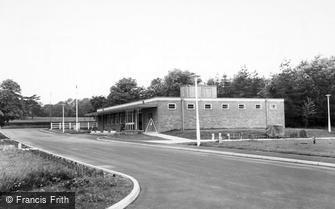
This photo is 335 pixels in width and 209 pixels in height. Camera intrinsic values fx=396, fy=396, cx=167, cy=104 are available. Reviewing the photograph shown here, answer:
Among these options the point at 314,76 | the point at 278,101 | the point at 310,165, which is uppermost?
the point at 314,76

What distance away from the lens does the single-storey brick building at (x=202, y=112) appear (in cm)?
5078

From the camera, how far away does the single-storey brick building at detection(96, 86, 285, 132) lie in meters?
50.8

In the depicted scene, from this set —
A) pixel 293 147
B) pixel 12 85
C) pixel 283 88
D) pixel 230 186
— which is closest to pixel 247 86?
pixel 283 88

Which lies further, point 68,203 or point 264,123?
point 264,123

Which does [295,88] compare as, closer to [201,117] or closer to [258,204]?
[201,117]

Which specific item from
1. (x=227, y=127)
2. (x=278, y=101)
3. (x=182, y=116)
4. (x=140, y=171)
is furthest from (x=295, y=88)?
(x=140, y=171)

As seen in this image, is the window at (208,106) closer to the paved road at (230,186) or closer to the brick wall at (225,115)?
the brick wall at (225,115)

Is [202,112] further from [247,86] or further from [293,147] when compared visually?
[247,86]

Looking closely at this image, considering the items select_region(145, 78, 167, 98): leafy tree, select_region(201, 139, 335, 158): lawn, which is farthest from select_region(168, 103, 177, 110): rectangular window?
select_region(145, 78, 167, 98): leafy tree

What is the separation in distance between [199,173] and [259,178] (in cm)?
229

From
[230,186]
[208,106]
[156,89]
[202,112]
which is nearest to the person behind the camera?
[230,186]

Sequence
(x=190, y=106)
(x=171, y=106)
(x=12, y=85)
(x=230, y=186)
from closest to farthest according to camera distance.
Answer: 1. (x=230, y=186)
2. (x=171, y=106)
3. (x=190, y=106)
4. (x=12, y=85)

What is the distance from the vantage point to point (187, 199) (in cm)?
947

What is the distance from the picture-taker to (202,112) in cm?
5284
